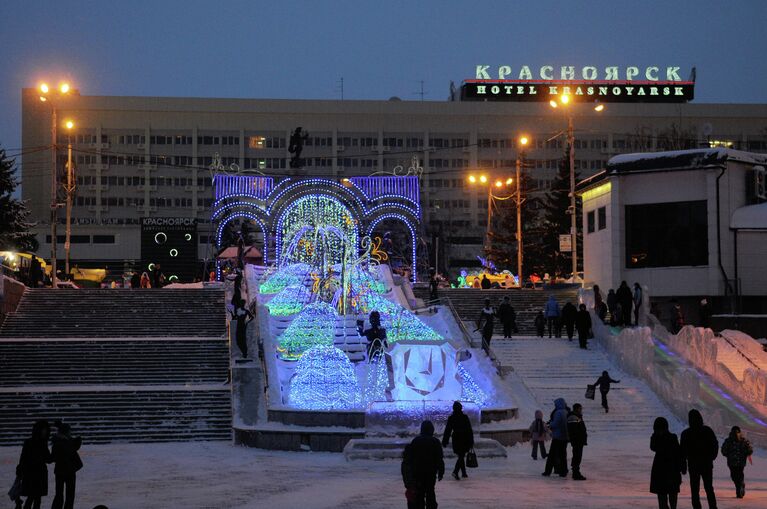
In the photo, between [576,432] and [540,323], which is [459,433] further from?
[540,323]

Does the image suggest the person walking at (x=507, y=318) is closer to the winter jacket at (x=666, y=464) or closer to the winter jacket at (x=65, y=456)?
the winter jacket at (x=666, y=464)

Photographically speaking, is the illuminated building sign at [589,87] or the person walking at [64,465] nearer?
the person walking at [64,465]

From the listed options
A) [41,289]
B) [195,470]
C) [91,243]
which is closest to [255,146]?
[91,243]

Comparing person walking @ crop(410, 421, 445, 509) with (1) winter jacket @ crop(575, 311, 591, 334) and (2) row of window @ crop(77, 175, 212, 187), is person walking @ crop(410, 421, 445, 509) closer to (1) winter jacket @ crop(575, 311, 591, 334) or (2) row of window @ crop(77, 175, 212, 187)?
(1) winter jacket @ crop(575, 311, 591, 334)

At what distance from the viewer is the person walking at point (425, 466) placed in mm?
12773

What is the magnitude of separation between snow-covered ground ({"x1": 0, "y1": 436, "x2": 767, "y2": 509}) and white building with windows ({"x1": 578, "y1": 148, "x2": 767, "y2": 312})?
13.7m

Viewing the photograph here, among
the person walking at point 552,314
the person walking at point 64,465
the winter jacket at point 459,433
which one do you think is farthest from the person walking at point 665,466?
the person walking at point 552,314

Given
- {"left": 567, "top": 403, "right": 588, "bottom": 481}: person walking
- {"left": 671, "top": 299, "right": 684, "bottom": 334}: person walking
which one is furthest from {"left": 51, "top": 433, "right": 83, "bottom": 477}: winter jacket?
{"left": 671, "top": 299, "right": 684, "bottom": 334}: person walking

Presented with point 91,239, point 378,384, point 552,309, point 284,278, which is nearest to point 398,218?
point 284,278

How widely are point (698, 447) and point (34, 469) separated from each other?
7.65 meters

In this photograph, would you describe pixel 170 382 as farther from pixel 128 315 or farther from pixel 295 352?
pixel 128 315

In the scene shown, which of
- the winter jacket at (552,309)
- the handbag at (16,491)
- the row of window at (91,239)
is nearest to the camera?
the handbag at (16,491)

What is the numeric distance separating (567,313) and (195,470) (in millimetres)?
15445

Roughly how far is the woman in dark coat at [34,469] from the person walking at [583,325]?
19.1m
